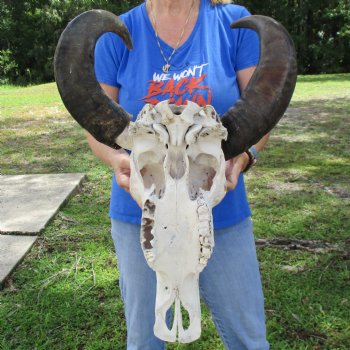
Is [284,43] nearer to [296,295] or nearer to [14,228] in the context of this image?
[296,295]

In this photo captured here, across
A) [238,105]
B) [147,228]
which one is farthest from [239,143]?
[147,228]

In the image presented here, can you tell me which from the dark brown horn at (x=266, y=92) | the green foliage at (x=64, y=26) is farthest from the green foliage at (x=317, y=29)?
the dark brown horn at (x=266, y=92)

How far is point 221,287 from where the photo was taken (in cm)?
221

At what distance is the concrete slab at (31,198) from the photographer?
501 cm

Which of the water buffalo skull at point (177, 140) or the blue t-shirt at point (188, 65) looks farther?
the blue t-shirt at point (188, 65)

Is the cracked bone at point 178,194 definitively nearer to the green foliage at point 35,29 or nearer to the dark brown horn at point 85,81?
the dark brown horn at point 85,81

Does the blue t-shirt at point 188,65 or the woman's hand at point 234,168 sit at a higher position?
the blue t-shirt at point 188,65

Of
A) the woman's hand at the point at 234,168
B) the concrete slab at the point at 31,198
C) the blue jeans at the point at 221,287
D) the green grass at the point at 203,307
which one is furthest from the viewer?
the concrete slab at the point at 31,198

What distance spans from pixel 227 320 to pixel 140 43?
1340 mm

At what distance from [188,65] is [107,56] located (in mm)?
369

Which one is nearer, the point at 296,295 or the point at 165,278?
the point at 165,278

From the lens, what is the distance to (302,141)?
830 cm

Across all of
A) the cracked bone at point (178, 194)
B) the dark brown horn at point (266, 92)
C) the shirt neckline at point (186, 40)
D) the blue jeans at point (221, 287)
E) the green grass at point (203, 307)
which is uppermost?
the shirt neckline at point (186, 40)

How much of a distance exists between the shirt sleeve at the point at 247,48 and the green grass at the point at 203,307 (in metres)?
2.05
